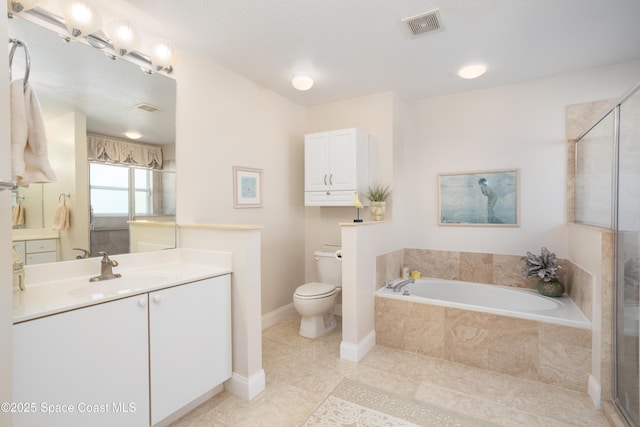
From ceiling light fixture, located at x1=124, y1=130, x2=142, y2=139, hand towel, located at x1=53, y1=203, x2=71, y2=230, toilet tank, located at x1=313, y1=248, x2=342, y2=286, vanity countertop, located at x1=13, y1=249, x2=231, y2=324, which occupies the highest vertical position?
ceiling light fixture, located at x1=124, y1=130, x2=142, y2=139

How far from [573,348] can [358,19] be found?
2.63 metres

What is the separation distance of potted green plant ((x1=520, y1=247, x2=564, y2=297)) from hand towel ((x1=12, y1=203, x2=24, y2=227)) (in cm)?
360

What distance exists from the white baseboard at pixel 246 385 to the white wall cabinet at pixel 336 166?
1.76m

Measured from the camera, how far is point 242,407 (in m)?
1.87

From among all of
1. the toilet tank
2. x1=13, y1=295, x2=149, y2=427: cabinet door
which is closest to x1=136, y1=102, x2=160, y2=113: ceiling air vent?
x1=13, y1=295, x2=149, y2=427: cabinet door

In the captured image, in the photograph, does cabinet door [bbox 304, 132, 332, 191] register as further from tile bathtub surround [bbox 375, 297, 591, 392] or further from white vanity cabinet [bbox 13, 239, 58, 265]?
white vanity cabinet [bbox 13, 239, 58, 265]

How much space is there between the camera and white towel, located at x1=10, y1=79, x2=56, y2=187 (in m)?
1.20

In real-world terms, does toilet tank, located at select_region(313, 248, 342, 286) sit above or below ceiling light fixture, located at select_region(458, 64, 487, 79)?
below

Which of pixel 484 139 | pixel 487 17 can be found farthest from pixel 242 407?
pixel 484 139

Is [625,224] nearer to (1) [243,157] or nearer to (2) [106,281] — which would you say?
(1) [243,157]

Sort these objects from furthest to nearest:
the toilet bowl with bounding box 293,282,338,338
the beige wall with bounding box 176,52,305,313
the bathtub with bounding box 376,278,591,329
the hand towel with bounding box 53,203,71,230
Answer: the toilet bowl with bounding box 293,282,338,338, the beige wall with bounding box 176,52,305,313, the bathtub with bounding box 376,278,591,329, the hand towel with bounding box 53,203,71,230

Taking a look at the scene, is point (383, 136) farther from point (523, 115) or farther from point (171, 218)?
point (171, 218)

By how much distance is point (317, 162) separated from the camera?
128 inches

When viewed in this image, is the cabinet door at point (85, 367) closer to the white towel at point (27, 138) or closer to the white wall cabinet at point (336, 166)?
the white towel at point (27, 138)
